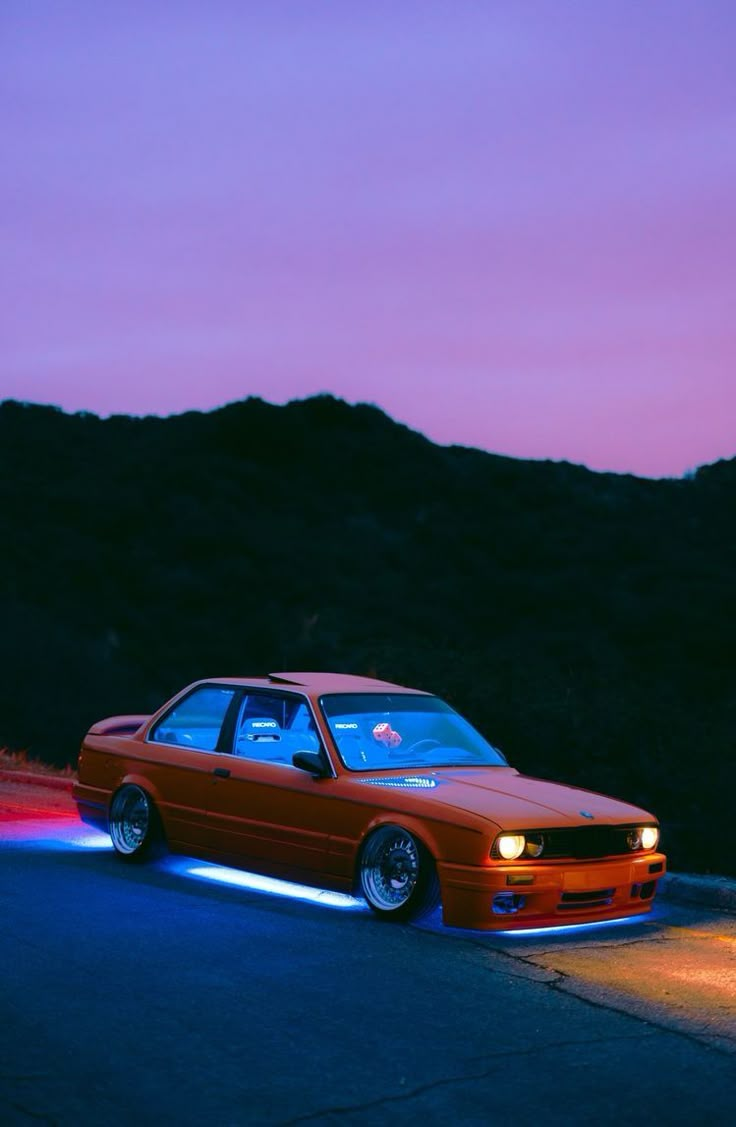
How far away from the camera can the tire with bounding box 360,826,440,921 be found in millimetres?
7930

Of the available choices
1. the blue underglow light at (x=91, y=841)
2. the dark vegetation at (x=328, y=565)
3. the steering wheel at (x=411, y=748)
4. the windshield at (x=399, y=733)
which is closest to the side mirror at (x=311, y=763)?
the windshield at (x=399, y=733)

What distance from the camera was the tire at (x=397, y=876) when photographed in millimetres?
7930

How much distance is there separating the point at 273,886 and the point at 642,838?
2366 mm

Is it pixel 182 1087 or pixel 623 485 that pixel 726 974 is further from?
pixel 623 485

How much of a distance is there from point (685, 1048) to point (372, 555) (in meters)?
43.5

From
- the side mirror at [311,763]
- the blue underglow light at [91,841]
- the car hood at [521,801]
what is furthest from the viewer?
the blue underglow light at [91,841]

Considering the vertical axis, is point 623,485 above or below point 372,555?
above

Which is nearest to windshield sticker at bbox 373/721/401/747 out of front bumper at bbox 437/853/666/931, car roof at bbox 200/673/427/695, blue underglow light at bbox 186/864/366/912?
car roof at bbox 200/673/427/695

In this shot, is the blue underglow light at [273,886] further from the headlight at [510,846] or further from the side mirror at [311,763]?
the headlight at [510,846]

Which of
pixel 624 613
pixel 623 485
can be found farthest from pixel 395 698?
pixel 623 485

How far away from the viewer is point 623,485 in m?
55.6

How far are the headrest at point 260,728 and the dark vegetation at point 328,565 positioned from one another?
40.1 feet

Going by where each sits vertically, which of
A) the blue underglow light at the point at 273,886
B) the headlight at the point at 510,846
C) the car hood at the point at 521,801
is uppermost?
the car hood at the point at 521,801

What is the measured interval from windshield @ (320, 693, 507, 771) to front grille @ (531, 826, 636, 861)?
3.98 feet
